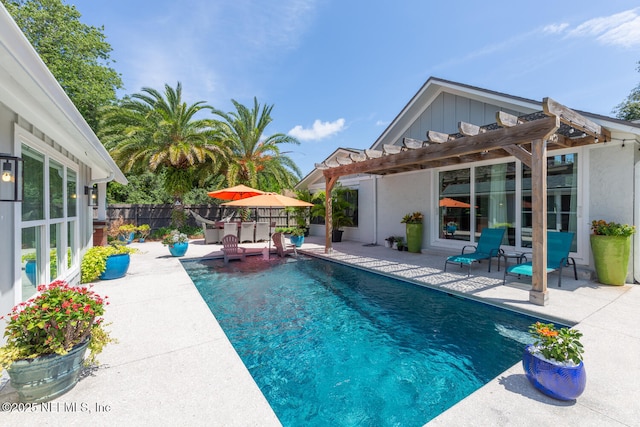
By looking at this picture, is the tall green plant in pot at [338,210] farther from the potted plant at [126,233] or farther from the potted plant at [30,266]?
the potted plant at [30,266]

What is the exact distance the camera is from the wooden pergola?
527cm

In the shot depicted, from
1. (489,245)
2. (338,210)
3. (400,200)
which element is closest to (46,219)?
(489,245)

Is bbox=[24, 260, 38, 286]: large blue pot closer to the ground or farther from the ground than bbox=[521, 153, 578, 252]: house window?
closer to the ground

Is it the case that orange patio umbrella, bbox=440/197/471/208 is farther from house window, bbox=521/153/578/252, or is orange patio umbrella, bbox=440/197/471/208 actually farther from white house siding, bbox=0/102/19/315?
white house siding, bbox=0/102/19/315

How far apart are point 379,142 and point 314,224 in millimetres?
7845

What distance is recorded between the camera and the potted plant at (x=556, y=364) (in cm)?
262

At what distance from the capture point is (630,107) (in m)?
23.0

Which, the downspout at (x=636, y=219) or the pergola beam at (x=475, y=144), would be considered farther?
the downspout at (x=636, y=219)

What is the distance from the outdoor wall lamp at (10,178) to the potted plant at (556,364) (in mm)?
5768

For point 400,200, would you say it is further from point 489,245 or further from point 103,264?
point 103,264

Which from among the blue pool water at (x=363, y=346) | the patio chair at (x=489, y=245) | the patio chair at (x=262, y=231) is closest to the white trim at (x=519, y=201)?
the patio chair at (x=489, y=245)

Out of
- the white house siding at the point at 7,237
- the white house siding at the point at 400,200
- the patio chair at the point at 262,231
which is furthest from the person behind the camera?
the patio chair at the point at 262,231

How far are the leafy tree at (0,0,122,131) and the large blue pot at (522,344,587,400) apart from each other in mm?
23360

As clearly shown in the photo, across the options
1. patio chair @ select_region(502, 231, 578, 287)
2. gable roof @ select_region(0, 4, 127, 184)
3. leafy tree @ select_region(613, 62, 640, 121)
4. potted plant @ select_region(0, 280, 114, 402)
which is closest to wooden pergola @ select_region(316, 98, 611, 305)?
patio chair @ select_region(502, 231, 578, 287)
